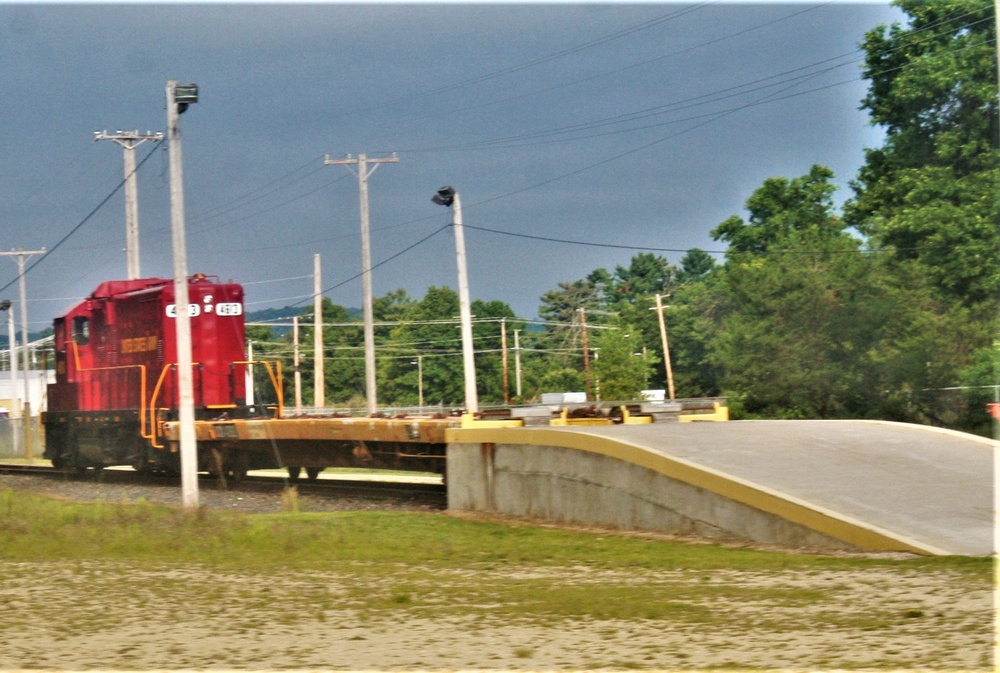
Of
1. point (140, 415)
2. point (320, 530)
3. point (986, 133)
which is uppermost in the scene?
point (986, 133)

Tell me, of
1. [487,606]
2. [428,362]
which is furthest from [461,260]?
[428,362]

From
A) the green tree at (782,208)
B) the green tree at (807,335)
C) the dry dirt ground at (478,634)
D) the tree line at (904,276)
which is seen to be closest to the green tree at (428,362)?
the green tree at (782,208)

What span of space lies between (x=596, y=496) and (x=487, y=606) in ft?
21.9

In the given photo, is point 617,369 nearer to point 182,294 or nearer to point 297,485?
point 297,485

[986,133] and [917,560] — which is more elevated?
[986,133]

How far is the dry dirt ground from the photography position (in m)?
6.43

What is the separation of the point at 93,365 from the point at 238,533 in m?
15.8

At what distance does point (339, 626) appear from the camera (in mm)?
7676

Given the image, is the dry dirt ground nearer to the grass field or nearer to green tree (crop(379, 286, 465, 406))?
the grass field

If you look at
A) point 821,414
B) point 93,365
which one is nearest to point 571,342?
point 821,414

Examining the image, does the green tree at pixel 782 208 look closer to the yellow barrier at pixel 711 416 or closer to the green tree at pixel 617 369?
the green tree at pixel 617 369

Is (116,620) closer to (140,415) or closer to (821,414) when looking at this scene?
(140,415)

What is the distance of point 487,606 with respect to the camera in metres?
8.43

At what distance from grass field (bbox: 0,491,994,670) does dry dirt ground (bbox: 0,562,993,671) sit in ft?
0.07
